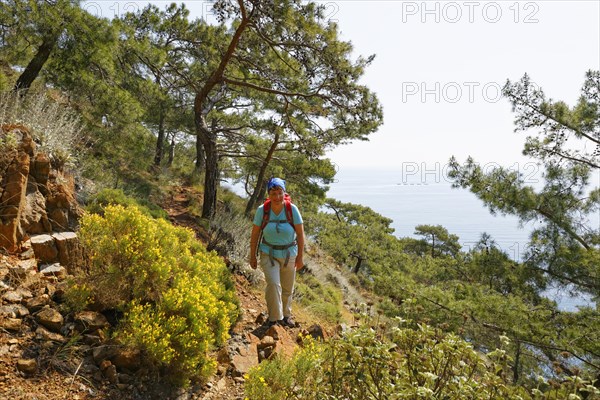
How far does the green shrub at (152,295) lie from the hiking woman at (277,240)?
100 centimetres

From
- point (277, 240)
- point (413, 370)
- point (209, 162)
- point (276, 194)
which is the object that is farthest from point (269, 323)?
point (209, 162)

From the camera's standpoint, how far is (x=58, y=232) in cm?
389

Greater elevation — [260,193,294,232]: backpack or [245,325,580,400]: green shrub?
[260,193,294,232]: backpack

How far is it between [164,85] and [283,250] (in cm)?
800

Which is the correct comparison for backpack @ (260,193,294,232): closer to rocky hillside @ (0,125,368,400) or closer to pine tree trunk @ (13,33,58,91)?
rocky hillside @ (0,125,368,400)

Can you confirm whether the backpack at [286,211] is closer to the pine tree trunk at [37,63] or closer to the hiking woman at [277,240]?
the hiking woman at [277,240]

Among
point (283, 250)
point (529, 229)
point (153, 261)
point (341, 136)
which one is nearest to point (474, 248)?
point (529, 229)

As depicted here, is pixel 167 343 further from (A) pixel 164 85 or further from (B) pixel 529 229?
(A) pixel 164 85

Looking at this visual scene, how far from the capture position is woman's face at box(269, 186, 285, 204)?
450cm

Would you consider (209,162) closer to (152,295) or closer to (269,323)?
(269,323)

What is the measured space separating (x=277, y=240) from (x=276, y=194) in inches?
23.4

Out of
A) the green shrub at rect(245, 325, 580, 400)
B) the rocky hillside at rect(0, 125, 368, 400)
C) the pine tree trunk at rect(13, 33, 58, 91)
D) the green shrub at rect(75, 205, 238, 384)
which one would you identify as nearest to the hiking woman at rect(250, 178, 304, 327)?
the rocky hillside at rect(0, 125, 368, 400)

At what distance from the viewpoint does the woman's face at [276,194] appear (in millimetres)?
4496

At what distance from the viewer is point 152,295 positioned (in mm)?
3314
